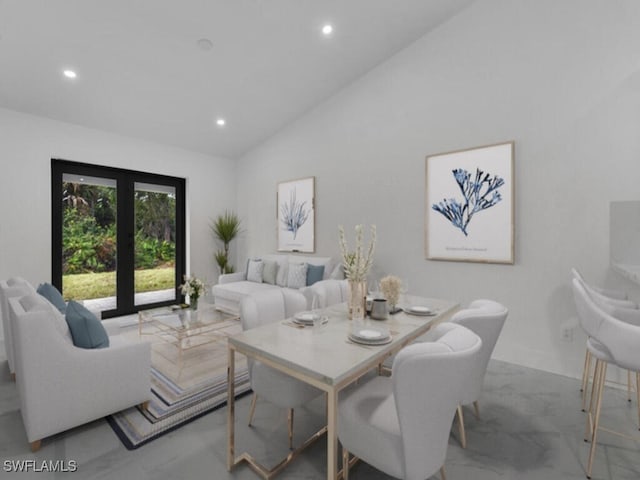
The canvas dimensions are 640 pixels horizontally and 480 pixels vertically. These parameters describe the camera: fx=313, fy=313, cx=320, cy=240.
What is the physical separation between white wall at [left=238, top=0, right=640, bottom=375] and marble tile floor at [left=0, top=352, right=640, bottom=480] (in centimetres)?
99

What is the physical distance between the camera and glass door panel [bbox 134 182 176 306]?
498cm

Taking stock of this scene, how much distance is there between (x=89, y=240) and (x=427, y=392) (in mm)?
5016

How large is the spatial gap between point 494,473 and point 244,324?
1.61 metres

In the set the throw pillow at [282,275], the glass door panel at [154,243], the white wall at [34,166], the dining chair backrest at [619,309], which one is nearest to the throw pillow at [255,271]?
the throw pillow at [282,275]

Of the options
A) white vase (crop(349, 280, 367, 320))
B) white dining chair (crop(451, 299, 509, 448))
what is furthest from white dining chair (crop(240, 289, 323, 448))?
white dining chair (crop(451, 299, 509, 448))

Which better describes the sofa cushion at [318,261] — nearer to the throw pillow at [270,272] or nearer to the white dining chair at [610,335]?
the throw pillow at [270,272]

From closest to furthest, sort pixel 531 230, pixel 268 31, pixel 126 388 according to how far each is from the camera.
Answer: pixel 126 388 → pixel 531 230 → pixel 268 31

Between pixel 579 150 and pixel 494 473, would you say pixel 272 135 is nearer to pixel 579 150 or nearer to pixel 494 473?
pixel 579 150

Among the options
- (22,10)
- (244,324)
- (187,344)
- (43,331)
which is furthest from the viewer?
(187,344)

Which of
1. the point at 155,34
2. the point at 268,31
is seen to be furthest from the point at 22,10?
the point at 268,31

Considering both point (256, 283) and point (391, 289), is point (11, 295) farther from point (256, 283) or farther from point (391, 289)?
point (391, 289)

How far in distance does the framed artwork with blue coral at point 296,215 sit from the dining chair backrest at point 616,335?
11.4 ft

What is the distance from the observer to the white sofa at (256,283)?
173 inches

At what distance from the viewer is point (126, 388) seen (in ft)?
7.02
